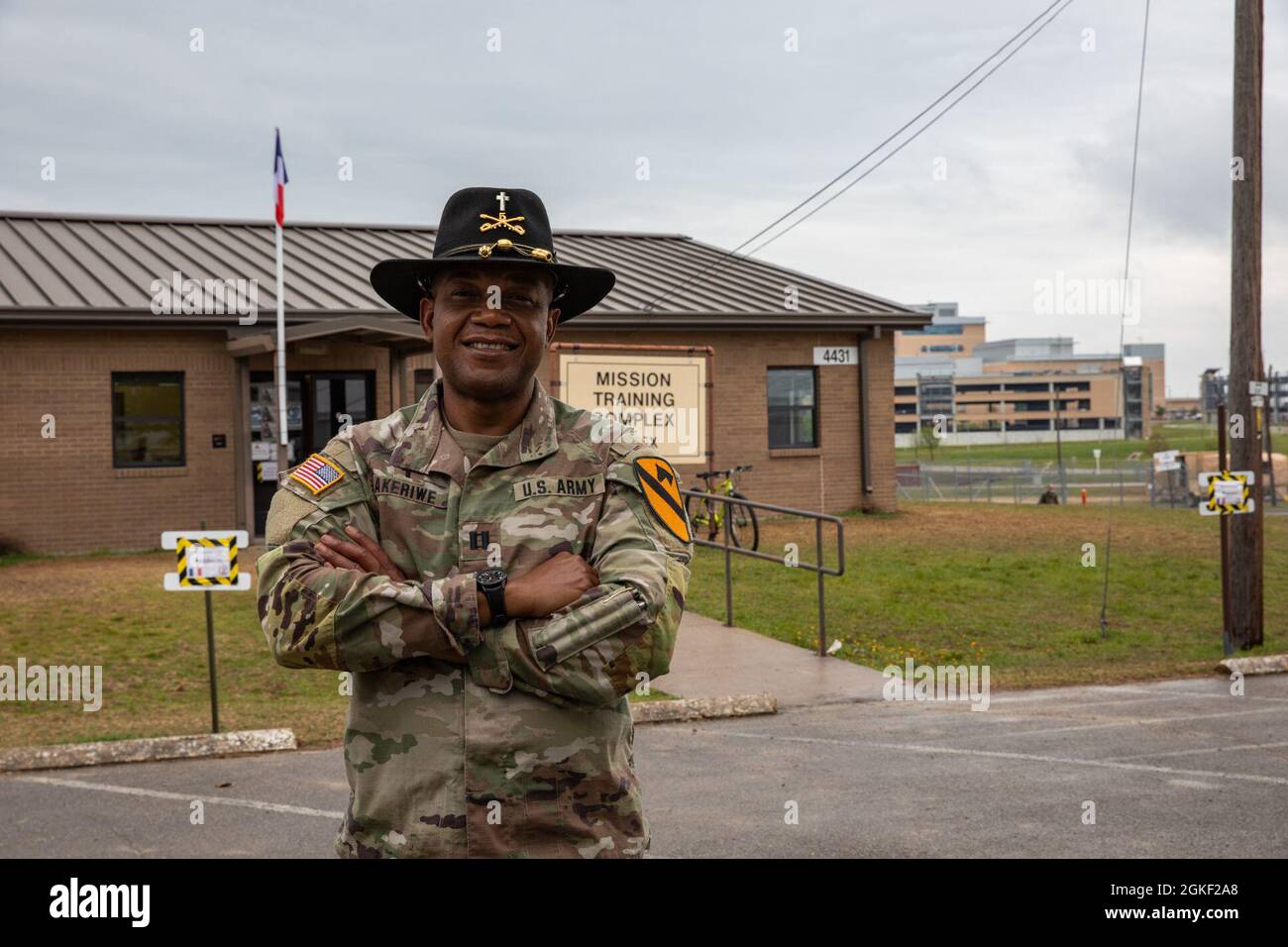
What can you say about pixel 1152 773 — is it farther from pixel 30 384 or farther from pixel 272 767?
pixel 30 384

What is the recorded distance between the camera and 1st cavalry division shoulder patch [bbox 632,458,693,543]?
10.0 ft

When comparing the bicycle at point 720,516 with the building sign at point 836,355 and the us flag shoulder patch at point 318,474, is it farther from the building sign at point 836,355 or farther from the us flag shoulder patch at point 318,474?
the us flag shoulder patch at point 318,474

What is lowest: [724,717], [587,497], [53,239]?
[724,717]

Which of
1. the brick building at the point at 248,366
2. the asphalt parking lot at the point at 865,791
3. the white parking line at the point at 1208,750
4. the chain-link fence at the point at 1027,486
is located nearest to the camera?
the asphalt parking lot at the point at 865,791

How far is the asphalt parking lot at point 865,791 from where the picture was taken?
21.8 ft

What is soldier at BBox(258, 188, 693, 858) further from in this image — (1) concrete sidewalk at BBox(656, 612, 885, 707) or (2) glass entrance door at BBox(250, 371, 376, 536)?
(2) glass entrance door at BBox(250, 371, 376, 536)

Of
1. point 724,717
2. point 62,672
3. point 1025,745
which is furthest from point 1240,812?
point 62,672

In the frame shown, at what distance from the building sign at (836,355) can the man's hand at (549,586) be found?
868 inches

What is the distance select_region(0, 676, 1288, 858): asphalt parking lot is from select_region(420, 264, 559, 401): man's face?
155 inches

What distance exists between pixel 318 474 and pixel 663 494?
740mm

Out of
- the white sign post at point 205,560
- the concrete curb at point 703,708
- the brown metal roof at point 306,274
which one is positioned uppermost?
the brown metal roof at point 306,274

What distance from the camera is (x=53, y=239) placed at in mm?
23609

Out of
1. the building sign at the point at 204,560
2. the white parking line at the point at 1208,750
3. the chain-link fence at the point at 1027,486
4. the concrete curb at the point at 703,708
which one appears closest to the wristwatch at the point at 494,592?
the building sign at the point at 204,560

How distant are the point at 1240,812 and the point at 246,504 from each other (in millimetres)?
A: 16158
